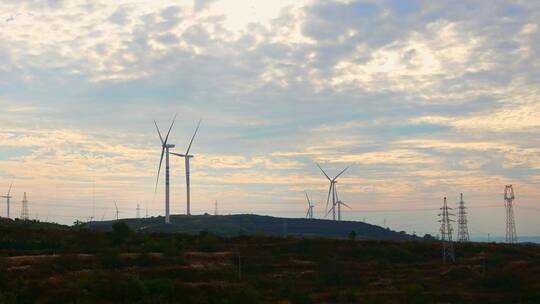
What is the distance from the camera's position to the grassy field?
6881 cm

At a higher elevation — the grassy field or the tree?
the tree

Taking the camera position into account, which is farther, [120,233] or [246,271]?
[120,233]

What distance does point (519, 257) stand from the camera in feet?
367

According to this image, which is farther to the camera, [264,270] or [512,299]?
[264,270]

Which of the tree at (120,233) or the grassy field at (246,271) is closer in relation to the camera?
the grassy field at (246,271)

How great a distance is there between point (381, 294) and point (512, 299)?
15.4m

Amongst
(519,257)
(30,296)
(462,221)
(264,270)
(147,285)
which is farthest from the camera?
(462,221)

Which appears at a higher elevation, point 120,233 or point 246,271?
point 120,233

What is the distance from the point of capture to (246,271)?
88.9m

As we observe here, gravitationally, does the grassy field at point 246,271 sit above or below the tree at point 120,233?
below

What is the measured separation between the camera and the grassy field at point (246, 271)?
6881cm

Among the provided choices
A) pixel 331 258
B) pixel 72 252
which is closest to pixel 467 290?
pixel 331 258

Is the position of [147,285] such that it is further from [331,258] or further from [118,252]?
[331,258]

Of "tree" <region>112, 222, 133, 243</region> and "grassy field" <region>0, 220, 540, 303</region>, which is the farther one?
"tree" <region>112, 222, 133, 243</region>
